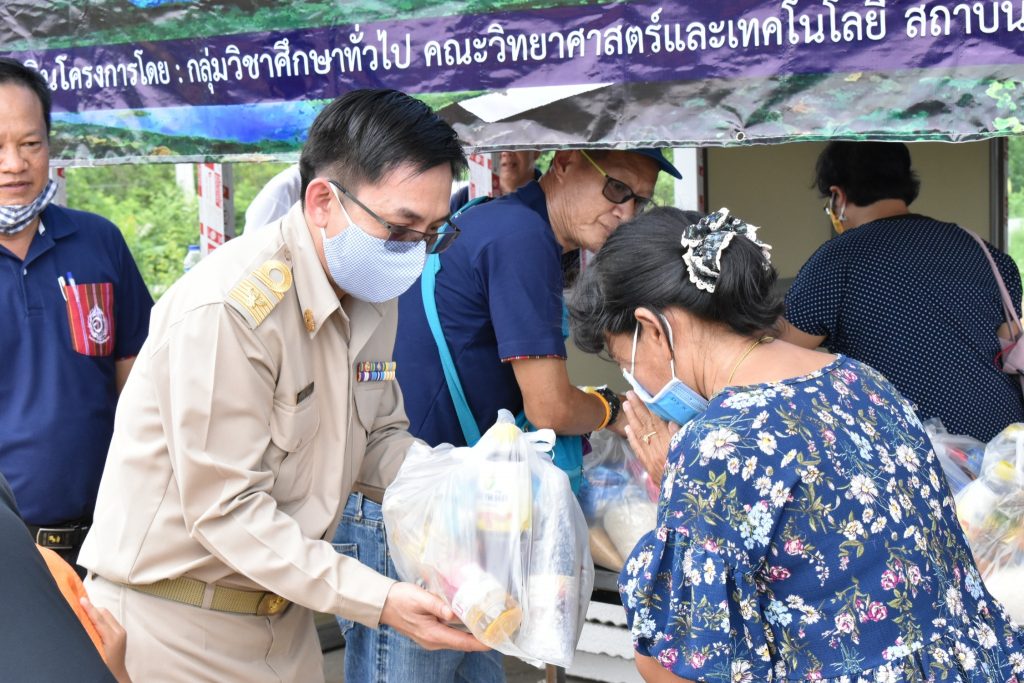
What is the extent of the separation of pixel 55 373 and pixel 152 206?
12.6 m

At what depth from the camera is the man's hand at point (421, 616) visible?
199 cm

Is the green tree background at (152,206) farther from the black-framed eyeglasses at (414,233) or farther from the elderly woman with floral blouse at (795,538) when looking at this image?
the elderly woman with floral blouse at (795,538)

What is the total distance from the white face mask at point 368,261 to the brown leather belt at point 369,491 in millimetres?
486

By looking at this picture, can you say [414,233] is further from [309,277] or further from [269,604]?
[269,604]

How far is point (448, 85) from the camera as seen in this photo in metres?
3.29

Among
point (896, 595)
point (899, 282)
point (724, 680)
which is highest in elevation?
point (899, 282)

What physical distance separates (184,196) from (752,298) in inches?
562

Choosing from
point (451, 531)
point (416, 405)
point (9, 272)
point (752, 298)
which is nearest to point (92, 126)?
point (9, 272)

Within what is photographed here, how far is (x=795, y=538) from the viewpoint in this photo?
171 cm

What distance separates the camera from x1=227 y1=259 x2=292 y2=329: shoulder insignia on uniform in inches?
75.2

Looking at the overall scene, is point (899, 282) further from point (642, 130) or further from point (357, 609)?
point (357, 609)

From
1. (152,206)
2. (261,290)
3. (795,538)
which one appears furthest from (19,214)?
(152,206)

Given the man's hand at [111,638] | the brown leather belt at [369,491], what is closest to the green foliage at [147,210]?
the brown leather belt at [369,491]

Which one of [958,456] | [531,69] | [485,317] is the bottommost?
[958,456]
